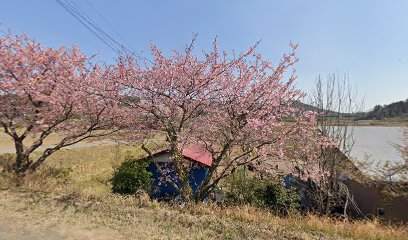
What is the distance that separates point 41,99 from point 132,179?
17.0ft

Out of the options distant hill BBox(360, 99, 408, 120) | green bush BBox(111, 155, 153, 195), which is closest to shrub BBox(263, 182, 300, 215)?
green bush BBox(111, 155, 153, 195)

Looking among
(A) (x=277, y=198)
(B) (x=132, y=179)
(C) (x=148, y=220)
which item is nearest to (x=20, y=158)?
(B) (x=132, y=179)

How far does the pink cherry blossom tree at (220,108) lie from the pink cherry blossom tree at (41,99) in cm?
218

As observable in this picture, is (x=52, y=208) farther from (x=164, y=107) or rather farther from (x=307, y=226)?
(x=307, y=226)

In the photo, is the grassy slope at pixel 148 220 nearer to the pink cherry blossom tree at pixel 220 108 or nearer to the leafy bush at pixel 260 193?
the pink cherry blossom tree at pixel 220 108

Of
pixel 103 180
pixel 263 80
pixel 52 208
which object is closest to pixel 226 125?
pixel 263 80

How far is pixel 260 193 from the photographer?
1003 centimetres

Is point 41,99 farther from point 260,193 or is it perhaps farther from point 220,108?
point 260,193

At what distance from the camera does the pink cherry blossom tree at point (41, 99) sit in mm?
8922

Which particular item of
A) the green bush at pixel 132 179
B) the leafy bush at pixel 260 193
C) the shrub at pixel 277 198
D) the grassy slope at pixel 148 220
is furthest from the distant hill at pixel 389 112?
the grassy slope at pixel 148 220

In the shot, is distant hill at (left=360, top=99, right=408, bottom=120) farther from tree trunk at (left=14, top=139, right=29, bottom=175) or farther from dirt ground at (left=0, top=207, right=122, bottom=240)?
dirt ground at (left=0, top=207, right=122, bottom=240)

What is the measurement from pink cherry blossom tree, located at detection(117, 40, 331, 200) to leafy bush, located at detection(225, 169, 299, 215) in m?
2.49

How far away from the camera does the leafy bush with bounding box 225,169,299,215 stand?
991cm

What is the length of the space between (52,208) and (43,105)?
221 inches
